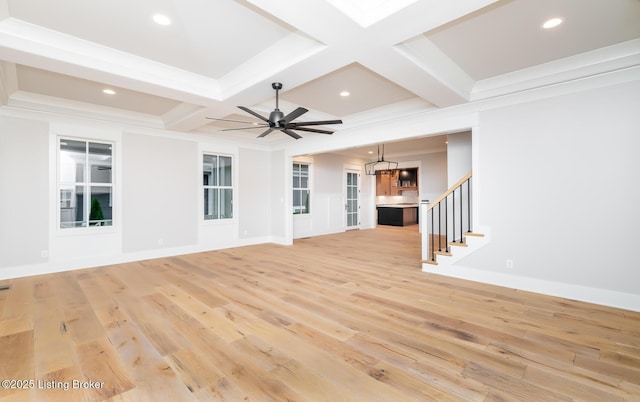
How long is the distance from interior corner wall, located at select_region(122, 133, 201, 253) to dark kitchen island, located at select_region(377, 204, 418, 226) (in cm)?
765

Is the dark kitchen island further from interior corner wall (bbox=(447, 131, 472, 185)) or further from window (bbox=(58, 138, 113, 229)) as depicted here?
window (bbox=(58, 138, 113, 229))

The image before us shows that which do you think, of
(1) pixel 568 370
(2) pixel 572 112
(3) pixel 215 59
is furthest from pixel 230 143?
(1) pixel 568 370

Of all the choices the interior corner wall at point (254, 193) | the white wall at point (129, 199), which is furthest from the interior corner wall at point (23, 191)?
the interior corner wall at point (254, 193)

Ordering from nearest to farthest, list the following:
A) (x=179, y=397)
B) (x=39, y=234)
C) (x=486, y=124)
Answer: (x=179, y=397)
(x=486, y=124)
(x=39, y=234)

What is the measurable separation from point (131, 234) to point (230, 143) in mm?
2867

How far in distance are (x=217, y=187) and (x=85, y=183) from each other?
2.43 metres

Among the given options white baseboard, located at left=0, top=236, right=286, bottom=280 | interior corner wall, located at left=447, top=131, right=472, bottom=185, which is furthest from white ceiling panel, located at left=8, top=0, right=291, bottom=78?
interior corner wall, located at left=447, top=131, right=472, bottom=185

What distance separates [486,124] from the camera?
13.5ft

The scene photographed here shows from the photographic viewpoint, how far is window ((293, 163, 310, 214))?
8.50 m

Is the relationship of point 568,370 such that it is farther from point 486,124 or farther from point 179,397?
point 486,124

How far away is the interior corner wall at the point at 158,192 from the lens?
5.48 metres

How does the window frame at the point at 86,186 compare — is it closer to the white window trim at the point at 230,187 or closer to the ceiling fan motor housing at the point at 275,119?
the white window trim at the point at 230,187

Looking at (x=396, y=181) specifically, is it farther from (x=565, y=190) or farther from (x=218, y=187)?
(x=565, y=190)

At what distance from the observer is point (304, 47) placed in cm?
292
